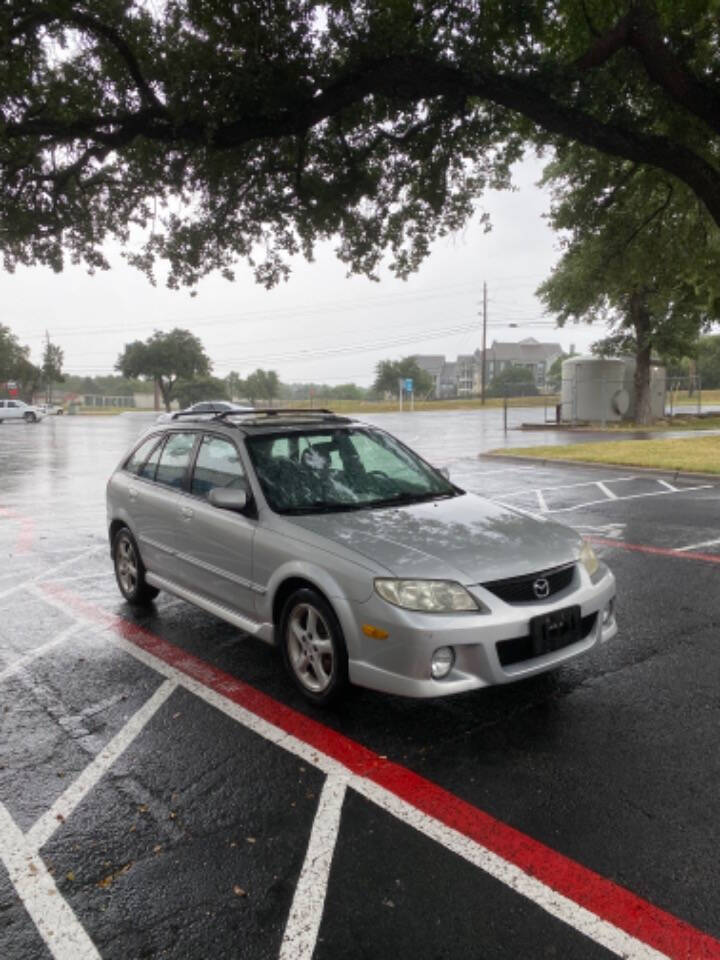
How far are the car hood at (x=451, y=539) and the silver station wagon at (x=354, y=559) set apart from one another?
0.04 feet

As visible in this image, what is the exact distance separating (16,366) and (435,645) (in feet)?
257

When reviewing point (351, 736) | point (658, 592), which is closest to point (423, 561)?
point (351, 736)

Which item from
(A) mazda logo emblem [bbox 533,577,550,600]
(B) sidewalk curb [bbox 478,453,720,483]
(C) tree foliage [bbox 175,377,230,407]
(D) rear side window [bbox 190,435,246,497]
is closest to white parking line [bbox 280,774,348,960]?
(A) mazda logo emblem [bbox 533,577,550,600]

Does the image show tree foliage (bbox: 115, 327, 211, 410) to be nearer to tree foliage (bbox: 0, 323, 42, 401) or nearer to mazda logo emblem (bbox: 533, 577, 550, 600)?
tree foliage (bbox: 0, 323, 42, 401)

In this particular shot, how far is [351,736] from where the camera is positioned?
341cm

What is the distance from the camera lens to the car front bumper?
10.5ft

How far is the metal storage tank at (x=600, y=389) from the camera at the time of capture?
30.0 m

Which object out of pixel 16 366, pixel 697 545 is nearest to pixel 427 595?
pixel 697 545

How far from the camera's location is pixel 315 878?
241 cm

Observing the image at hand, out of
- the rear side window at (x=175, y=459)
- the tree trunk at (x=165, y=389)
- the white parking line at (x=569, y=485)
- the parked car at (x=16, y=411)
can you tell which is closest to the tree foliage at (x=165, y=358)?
the tree trunk at (x=165, y=389)

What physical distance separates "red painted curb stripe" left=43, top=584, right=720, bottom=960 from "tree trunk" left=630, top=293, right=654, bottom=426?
2679 cm

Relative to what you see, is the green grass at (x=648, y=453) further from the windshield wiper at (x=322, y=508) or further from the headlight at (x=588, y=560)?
the windshield wiper at (x=322, y=508)

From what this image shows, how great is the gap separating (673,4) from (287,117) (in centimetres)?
511

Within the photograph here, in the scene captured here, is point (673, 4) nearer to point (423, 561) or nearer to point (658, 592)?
point (658, 592)
